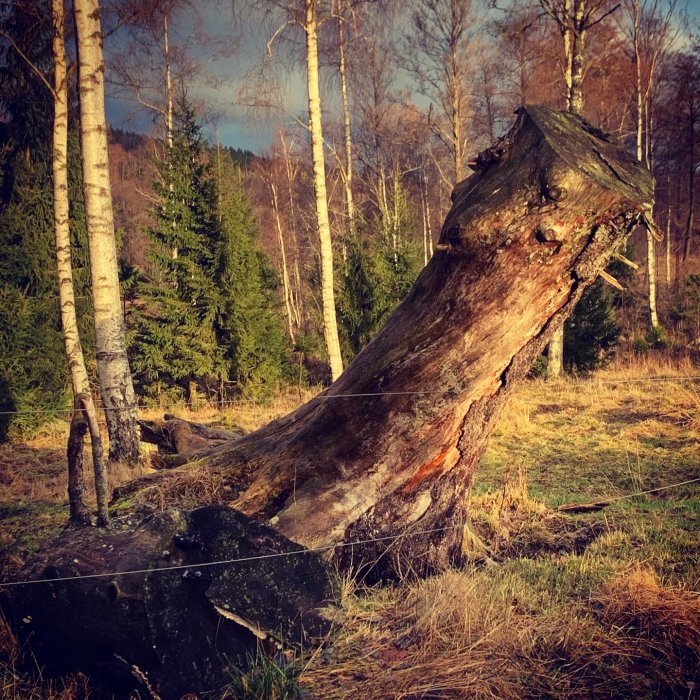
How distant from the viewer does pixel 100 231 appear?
6164 millimetres

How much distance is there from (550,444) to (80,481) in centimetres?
564

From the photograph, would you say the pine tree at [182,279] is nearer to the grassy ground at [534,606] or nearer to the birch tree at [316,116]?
the birch tree at [316,116]

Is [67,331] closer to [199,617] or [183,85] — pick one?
[199,617]

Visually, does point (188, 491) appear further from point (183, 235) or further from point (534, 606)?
point (183, 235)

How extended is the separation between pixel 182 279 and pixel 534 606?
10.8 m

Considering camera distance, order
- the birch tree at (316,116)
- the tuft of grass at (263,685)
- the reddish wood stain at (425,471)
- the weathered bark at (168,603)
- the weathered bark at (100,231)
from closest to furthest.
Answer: the tuft of grass at (263,685) < the weathered bark at (168,603) < the reddish wood stain at (425,471) < the weathered bark at (100,231) < the birch tree at (316,116)

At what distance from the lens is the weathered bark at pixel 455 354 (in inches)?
108

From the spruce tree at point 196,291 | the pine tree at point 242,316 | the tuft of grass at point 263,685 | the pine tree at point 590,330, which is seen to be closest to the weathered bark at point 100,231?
the tuft of grass at point 263,685

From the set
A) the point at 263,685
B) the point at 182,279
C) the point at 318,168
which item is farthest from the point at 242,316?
the point at 263,685

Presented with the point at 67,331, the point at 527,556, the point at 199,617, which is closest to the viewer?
the point at 199,617

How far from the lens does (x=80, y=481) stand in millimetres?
2455

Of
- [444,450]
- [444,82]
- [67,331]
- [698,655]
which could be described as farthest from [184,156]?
Result: [698,655]

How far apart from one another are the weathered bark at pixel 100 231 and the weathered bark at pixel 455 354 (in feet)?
11.8

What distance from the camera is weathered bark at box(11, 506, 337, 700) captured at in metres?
2.02
